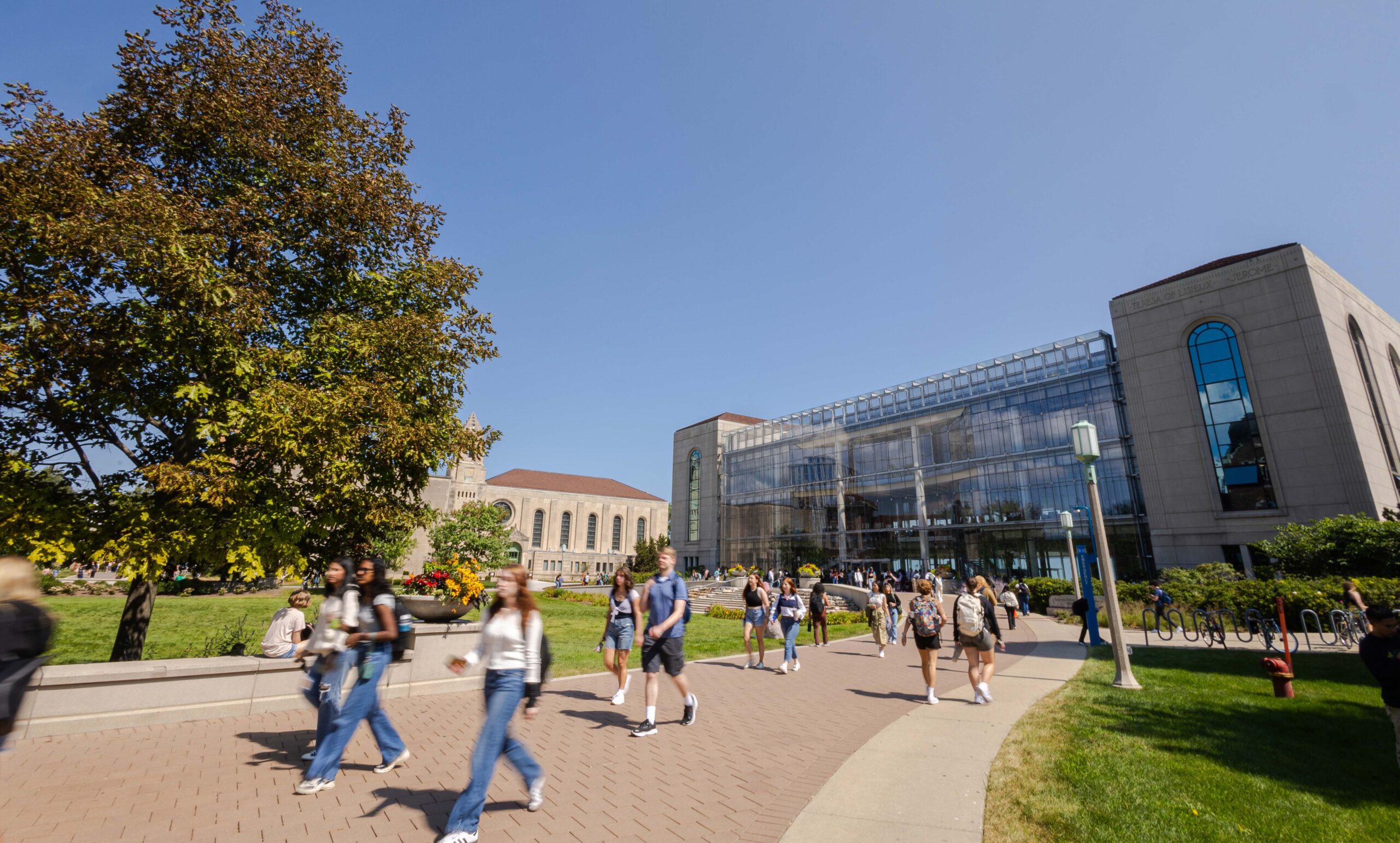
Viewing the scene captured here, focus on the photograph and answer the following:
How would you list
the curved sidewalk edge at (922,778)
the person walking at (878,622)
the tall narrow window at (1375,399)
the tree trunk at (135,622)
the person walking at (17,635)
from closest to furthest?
the person walking at (17,635), the curved sidewalk edge at (922,778), the tree trunk at (135,622), the person walking at (878,622), the tall narrow window at (1375,399)

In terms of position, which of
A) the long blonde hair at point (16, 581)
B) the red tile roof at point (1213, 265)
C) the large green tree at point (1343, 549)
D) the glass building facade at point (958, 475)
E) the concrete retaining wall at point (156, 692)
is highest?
the red tile roof at point (1213, 265)

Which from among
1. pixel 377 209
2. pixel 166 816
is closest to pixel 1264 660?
pixel 166 816

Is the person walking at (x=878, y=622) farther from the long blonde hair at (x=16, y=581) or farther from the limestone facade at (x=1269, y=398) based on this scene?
the limestone facade at (x=1269, y=398)

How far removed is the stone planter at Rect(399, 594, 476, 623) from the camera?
30.8ft

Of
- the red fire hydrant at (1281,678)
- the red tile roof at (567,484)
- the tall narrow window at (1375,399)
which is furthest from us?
the red tile roof at (567,484)

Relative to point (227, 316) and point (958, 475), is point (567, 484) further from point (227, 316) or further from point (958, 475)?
point (227, 316)

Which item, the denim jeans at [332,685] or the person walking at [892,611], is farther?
the person walking at [892,611]

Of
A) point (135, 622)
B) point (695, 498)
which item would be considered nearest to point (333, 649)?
point (135, 622)

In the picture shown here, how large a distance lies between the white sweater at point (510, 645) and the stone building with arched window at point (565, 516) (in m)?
78.4

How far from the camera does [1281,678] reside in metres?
8.45

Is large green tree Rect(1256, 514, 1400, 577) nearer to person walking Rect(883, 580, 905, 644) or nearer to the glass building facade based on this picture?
the glass building facade

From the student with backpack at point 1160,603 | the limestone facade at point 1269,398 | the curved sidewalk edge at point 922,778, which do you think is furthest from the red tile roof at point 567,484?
the curved sidewalk edge at point 922,778

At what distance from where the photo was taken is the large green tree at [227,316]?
284 inches

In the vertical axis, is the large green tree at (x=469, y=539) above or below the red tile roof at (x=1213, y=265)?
below
